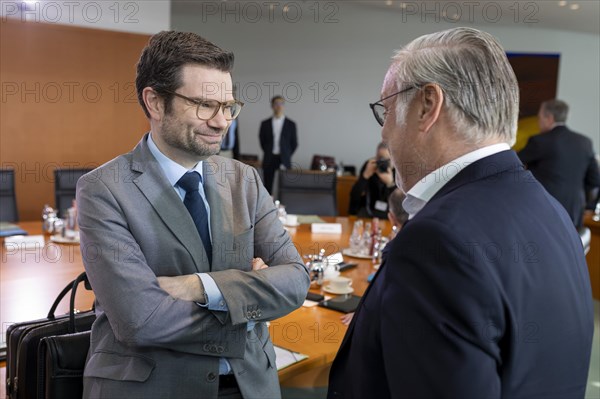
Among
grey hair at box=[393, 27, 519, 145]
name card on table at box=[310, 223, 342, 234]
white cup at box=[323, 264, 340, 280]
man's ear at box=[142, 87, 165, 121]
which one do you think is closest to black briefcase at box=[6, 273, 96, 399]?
man's ear at box=[142, 87, 165, 121]

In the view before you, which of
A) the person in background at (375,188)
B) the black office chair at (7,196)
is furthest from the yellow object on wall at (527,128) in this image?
the black office chair at (7,196)

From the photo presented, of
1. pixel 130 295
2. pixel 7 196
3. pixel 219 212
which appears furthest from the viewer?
pixel 7 196

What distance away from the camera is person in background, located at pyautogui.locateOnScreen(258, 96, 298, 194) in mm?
10820

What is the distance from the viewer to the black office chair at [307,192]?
5648 millimetres

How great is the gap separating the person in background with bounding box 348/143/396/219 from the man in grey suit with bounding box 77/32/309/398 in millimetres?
3635

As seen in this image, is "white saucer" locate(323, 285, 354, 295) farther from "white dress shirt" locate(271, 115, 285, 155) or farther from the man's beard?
"white dress shirt" locate(271, 115, 285, 155)

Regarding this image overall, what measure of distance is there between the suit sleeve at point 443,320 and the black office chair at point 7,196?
4673 millimetres

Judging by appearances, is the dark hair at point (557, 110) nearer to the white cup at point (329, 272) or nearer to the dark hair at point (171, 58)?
the white cup at point (329, 272)

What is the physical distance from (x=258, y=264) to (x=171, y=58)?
672mm

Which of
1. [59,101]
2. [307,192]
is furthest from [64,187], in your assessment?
[59,101]

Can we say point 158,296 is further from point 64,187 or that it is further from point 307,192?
point 307,192

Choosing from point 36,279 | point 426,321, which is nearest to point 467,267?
point 426,321

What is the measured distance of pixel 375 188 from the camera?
5.62 metres

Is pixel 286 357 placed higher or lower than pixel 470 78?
lower
